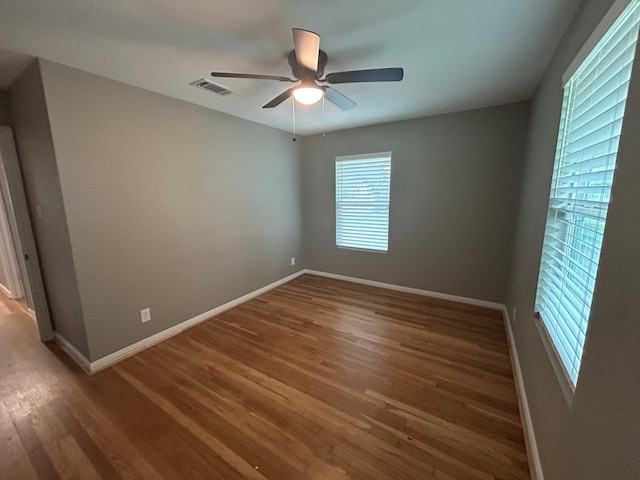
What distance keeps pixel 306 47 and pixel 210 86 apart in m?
1.34

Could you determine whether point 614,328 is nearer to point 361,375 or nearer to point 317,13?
point 361,375

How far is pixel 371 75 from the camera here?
1.56 m

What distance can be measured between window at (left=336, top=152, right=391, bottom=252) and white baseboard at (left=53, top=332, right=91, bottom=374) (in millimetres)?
3346

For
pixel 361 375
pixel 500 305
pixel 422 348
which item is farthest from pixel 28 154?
pixel 500 305

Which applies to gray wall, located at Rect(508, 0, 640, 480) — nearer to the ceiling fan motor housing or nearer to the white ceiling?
the white ceiling

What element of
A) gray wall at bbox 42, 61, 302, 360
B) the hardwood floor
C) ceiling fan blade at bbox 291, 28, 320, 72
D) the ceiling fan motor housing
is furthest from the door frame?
ceiling fan blade at bbox 291, 28, 320, 72

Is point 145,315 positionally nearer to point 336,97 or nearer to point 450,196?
point 336,97

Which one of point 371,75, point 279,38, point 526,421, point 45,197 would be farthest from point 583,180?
point 45,197

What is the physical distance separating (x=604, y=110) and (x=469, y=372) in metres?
1.93

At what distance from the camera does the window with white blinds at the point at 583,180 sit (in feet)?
3.08

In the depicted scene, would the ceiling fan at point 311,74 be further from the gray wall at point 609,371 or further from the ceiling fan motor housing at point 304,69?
the gray wall at point 609,371

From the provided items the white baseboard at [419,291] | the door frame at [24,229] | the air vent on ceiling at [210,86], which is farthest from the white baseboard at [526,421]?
the door frame at [24,229]

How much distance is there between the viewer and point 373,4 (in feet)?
4.48

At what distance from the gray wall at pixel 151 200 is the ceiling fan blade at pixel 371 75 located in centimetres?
184
